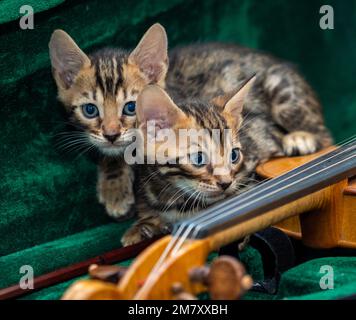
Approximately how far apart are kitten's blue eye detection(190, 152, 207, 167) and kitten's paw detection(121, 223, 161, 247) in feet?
1.05

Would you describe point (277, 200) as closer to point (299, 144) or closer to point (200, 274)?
point (200, 274)

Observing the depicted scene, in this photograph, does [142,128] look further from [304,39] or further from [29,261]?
[304,39]

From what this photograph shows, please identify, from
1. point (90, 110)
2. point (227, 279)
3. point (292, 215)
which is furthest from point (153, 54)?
point (227, 279)

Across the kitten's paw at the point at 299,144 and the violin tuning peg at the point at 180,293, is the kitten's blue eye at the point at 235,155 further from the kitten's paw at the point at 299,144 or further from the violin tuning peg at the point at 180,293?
the violin tuning peg at the point at 180,293

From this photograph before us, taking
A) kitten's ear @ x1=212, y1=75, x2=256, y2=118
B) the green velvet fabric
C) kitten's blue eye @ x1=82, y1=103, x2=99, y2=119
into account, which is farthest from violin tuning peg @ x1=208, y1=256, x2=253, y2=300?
kitten's blue eye @ x1=82, y1=103, x2=99, y2=119

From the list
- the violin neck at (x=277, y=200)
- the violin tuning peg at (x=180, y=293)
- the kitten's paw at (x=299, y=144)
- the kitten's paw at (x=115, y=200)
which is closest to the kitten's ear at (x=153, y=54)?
the kitten's paw at (x=115, y=200)

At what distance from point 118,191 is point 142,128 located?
14.9 inches

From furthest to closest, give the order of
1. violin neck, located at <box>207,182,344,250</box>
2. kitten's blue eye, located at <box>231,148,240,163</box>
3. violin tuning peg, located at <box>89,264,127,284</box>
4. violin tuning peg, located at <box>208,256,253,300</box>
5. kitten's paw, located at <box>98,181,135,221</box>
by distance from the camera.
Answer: kitten's paw, located at <box>98,181,135,221</box>
kitten's blue eye, located at <box>231,148,240,163</box>
violin neck, located at <box>207,182,344,250</box>
violin tuning peg, located at <box>89,264,127,284</box>
violin tuning peg, located at <box>208,256,253,300</box>

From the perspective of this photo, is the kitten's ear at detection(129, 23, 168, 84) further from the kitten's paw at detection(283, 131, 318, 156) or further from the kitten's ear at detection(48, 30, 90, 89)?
the kitten's paw at detection(283, 131, 318, 156)

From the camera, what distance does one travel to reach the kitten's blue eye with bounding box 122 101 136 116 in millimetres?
2207

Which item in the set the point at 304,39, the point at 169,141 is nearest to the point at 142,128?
the point at 169,141

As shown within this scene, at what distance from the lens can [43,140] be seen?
2.31 m

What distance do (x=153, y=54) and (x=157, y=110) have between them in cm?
29

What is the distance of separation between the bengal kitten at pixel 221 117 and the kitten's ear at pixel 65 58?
30 cm
